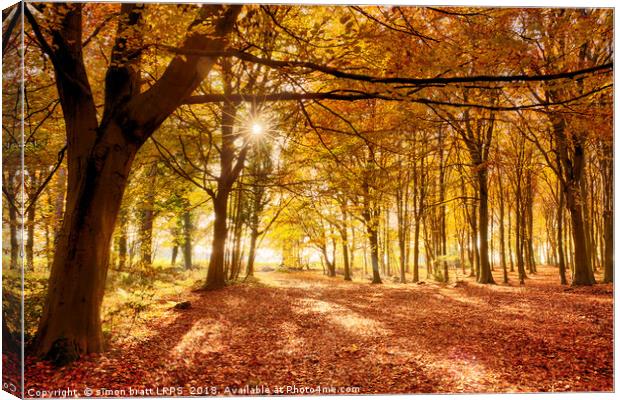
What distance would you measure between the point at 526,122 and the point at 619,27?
265 centimetres

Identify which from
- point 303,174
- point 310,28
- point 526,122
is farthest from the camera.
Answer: point 303,174

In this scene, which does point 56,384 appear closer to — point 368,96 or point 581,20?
point 368,96

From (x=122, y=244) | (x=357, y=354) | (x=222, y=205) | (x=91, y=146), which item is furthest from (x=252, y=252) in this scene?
(x=91, y=146)

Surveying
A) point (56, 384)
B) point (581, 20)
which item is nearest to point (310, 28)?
point (581, 20)

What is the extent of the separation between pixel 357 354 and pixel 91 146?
3.68m

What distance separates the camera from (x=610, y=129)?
15.4ft

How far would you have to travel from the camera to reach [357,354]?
14.2ft

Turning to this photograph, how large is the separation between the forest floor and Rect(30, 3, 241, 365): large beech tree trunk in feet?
1.40

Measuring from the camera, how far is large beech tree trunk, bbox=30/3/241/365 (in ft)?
12.3

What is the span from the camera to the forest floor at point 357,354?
3725 millimetres

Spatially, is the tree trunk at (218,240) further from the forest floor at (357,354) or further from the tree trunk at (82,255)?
the tree trunk at (82,255)

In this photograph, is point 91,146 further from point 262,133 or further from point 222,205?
point 222,205

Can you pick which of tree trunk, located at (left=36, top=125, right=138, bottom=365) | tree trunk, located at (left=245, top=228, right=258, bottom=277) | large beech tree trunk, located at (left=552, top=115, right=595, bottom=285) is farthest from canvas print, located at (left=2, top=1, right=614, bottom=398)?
tree trunk, located at (left=245, top=228, right=258, bottom=277)

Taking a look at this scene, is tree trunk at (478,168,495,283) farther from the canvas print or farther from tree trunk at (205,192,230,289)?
tree trunk at (205,192,230,289)
